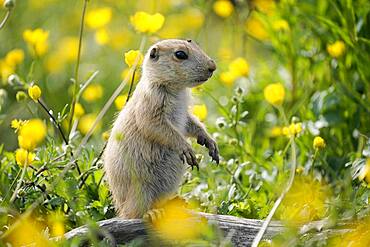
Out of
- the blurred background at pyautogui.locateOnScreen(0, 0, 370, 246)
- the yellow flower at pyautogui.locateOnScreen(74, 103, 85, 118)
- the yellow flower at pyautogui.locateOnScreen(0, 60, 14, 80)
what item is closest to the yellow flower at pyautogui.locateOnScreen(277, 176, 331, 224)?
the blurred background at pyautogui.locateOnScreen(0, 0, 370, 246)

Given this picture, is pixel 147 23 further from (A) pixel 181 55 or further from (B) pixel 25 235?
(B) pixel 25 235

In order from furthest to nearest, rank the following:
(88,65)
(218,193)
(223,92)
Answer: (88,65)
(223,92)
(218,193)

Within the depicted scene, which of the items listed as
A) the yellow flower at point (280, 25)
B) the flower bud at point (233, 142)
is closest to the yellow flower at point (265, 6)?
the yellow flower at point (280, 25)

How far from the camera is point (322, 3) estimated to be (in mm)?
5789

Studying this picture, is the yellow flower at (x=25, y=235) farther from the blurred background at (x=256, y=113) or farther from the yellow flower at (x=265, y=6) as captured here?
the yellow flower at (x=265, y=6)

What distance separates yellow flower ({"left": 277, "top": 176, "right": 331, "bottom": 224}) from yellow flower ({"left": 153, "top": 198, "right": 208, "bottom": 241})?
381 millimetres

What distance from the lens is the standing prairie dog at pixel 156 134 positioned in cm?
406

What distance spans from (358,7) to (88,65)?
110 inches

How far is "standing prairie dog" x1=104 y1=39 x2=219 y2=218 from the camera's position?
406 cm

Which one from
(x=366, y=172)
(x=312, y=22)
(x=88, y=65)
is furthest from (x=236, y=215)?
(x=88, y=65)

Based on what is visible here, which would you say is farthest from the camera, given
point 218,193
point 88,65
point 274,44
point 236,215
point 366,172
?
point 88,65

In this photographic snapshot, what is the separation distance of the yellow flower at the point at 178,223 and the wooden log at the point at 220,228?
0.07 metres

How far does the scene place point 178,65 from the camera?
423 centimetres

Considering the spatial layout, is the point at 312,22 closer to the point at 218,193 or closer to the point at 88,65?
the point at 218,193
